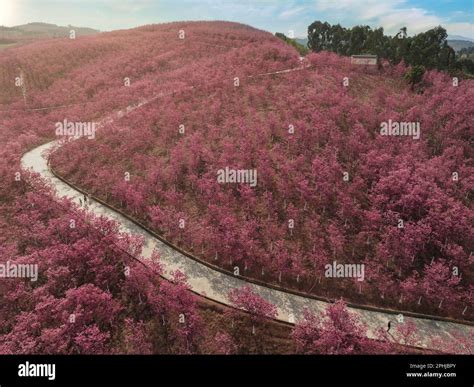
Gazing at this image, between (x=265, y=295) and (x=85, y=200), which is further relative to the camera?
(x=85, y=200)

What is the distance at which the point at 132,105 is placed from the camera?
Result: 156 ft

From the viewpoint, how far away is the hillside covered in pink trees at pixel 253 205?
18078mm

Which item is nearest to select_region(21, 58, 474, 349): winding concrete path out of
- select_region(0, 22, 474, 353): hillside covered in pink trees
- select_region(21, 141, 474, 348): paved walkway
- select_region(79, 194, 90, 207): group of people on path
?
select_region(21, 141, 474, 348): paved walkway

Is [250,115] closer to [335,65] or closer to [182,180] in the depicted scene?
[182,180]

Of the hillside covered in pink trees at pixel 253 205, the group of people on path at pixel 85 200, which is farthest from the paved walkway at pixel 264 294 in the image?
the group of people on path at pixel 85 200

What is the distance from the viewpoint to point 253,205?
26.4 m

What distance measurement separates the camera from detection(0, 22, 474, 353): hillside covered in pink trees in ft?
59.3

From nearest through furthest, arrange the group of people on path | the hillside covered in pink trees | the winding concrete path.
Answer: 1. the hillside covered in pink trees
2. the winding concrete path
3. the group of people on path

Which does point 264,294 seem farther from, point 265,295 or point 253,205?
point 253,205

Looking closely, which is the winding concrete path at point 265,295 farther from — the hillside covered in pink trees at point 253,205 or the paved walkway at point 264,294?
the hillside covered in pink trees at point 253,205

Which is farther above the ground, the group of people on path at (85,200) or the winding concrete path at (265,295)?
the group of people on path at (85,200)

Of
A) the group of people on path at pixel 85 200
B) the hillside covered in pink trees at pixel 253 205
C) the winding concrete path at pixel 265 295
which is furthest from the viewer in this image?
the group of people on path at pixel 85 200

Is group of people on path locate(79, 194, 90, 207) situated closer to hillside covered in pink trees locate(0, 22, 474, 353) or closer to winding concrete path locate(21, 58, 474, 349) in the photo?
hillside covered in pink trees locate(0, 22, 474, 353)

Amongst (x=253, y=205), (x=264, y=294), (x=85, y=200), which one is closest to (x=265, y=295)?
(x=264, y=294)
